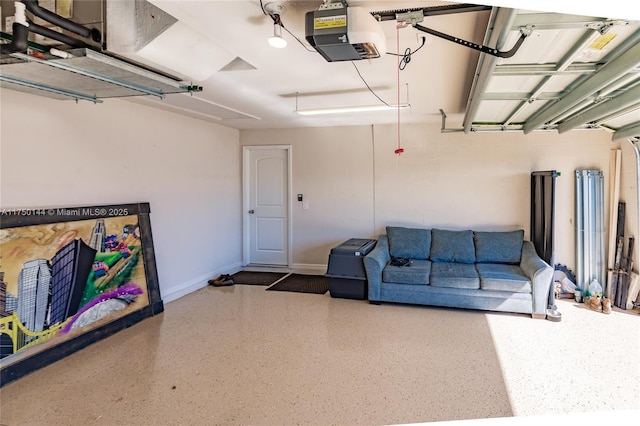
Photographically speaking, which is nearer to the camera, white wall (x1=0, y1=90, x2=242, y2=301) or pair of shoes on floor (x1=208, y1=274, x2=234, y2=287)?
white wall (x1=0, y1=90, x2=242, y2=301)

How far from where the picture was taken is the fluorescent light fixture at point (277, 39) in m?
2.03

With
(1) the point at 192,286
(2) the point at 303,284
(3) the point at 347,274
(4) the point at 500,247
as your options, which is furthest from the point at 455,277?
(1) the point at 192,286

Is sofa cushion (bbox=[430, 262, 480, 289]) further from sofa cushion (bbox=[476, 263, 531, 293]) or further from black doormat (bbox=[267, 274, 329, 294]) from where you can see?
black doormat (bbox=[267, 274, 329, 294])

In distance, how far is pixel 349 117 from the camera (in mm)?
4922

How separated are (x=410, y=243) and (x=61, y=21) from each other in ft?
14.3

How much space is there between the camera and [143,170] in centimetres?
409

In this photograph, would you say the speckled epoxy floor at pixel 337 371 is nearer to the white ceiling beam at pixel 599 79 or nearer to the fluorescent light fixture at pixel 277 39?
the white ceiling beam at pixel 599 79

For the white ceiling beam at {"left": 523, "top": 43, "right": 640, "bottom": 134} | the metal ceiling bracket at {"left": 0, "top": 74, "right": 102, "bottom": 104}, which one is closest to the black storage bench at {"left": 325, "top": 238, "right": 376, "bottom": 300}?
the white ceiling beam at {"left": 523, "top": 43, "right": 640, "bottom": 134}

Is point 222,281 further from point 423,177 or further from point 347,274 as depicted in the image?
point 423,177

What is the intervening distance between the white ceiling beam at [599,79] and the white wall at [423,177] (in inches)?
58.7

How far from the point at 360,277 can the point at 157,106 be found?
3.32 m

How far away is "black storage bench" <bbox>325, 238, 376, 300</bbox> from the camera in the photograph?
4.48 metres

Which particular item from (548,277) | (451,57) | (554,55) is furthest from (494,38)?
(548,277)

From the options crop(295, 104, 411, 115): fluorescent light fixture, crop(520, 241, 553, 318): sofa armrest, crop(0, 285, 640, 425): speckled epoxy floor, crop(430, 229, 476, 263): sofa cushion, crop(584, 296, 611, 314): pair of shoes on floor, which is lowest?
crop(0, 285, 640, 425): speckled epoxy floor
